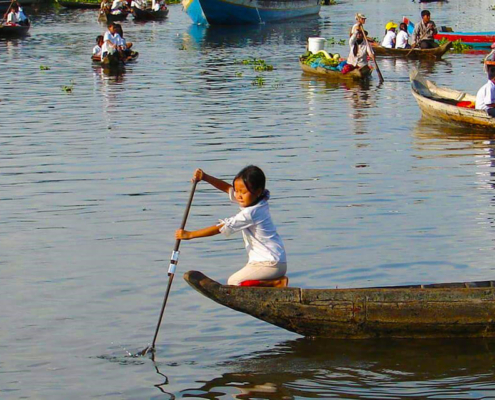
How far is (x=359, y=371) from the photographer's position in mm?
7086

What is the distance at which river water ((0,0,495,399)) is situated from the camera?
23.4 feet

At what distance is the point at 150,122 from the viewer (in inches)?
715

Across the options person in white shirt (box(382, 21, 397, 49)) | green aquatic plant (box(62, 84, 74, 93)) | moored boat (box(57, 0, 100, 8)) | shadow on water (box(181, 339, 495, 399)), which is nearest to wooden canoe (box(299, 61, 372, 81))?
green aquatic plant (box(62, 84, 74, 93))

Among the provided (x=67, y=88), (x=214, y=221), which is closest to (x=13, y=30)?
(x=67, y=88)

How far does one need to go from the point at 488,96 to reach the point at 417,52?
1303 cm

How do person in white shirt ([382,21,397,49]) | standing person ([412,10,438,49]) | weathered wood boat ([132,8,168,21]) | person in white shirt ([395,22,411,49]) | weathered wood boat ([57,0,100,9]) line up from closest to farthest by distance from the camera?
standing person ([412,10,438,49]) → person in white shirt ([395,22,411,49]) → person in white shirt ([382,21,397,49]) → weathered wood boat ([132,8,168,21]) → weathered wood boat ([57,0,100,9])

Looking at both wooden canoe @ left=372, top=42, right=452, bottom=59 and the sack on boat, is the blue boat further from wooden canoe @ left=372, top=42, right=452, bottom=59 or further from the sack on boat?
the sack on boat

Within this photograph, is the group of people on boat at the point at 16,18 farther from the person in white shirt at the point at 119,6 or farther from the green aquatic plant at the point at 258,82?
the green aquatic plant at the point at 258,82

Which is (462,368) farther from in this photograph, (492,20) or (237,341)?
(492,20)

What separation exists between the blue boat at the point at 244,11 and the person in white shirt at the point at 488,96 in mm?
27474

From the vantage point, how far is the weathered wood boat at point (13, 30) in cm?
3616

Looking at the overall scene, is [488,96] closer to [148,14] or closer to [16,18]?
[16,18]

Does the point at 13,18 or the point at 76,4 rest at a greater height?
the point at 76,4

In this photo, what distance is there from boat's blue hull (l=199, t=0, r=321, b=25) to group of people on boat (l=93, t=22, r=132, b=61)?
601 inches
